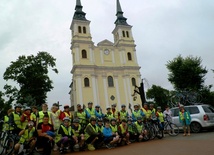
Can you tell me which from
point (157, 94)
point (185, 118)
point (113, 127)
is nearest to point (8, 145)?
point (113, 127)

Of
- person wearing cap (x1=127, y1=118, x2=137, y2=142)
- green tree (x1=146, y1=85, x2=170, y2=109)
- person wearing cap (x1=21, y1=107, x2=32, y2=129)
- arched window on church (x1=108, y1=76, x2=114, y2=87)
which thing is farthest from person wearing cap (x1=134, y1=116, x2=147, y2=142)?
green tree (x1=146, y1=85, x2=170, y2=109)

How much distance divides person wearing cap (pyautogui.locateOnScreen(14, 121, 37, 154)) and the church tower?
82.4 ft

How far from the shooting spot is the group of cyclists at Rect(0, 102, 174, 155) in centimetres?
655

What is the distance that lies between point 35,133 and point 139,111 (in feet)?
16.4

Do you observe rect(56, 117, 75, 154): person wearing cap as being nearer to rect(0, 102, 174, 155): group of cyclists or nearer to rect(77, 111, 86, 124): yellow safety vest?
rect(0, 102, 174, 155): group of cyclists

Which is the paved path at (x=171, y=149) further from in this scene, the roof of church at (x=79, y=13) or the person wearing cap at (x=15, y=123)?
the roof of church at (x=79, y=13)

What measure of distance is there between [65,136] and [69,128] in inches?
12.9

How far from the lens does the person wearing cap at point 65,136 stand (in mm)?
7025

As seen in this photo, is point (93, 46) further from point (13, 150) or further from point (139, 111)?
point (13, 150)

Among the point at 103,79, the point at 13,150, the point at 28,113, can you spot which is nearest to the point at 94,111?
the point at 28,113

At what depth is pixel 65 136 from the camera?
7.14m

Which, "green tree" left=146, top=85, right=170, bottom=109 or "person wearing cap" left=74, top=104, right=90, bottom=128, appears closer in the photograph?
"person wearing cap" left=74, top=104, right=90, bottom=128

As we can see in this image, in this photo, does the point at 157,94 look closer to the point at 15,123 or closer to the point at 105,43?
the point at 105,43

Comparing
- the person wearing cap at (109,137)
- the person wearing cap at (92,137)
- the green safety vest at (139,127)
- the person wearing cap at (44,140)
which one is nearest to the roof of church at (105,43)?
the green safety vest at (139,127)
